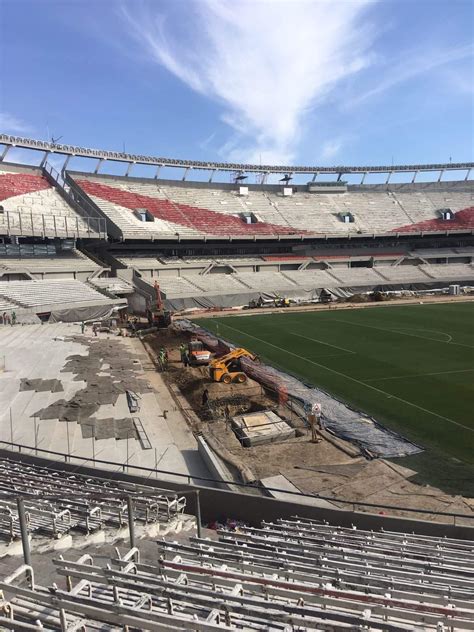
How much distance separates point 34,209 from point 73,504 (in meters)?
54.4

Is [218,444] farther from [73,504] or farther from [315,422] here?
[73,504]

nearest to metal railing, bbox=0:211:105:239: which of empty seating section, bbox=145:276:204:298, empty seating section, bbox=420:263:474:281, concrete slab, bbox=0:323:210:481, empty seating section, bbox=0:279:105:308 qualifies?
empty seating section, bbox=0:279:105:308

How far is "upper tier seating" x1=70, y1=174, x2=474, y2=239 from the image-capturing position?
212 feet

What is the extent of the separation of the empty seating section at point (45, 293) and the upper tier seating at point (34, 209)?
785cm

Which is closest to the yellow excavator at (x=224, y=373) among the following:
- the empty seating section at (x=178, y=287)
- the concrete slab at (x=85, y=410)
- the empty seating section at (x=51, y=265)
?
the concrete slab at (x=85, y=410)

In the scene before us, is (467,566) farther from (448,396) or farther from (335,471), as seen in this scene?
(448,396)

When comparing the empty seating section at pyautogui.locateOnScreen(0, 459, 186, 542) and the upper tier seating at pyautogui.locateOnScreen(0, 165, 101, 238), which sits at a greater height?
the upper tier seating at pyautogui.locateOnScreen(0, 165, 101, 238)

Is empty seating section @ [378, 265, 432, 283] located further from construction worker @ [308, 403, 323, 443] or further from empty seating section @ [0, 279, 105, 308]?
construction worker @ [308, 403, 323, 443]

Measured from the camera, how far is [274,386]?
19.8 meters

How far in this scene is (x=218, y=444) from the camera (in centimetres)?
1421

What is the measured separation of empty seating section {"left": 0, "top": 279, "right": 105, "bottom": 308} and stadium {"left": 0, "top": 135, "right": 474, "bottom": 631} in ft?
1.05

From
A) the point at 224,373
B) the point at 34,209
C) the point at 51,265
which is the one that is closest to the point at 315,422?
the point at 224,373

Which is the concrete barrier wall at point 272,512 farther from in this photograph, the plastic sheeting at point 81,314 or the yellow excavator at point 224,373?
the plastic sheeting at point 81,314

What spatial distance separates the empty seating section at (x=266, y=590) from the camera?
435 cm
